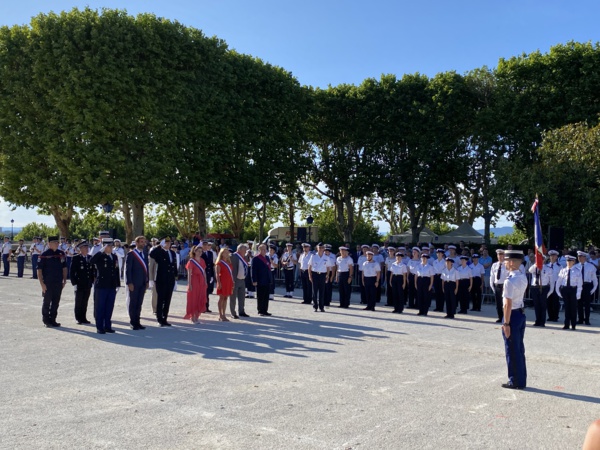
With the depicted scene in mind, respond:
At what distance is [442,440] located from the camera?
6234 millimetres

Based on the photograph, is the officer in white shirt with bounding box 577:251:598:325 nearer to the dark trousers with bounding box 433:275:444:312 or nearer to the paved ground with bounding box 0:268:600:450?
the paved ground with bounding box 0:268:600:450

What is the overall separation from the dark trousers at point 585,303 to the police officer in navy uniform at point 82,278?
12518mm

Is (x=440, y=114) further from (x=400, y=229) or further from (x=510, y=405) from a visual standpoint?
(x=510, y=405)

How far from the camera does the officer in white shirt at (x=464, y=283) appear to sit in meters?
18.5

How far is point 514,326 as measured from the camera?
888 cm

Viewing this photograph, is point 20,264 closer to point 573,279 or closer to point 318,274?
point 318,274

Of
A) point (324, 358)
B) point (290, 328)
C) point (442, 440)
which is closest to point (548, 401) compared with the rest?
point (442, 440)

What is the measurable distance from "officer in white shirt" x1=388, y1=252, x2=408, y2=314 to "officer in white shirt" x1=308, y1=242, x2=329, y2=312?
2054mm

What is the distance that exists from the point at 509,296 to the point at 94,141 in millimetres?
26424

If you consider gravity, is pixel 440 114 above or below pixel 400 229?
above

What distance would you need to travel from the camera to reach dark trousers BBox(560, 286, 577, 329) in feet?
51.3

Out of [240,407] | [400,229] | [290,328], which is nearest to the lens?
[240,407]

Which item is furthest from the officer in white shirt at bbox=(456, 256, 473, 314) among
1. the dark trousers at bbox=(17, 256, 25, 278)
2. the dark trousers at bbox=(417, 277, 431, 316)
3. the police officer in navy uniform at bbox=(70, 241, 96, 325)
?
the dark trousers at bbox=(17, 256, 25, 278)

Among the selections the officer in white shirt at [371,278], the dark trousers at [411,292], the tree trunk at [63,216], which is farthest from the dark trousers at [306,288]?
the tree trunk at [63,216]
